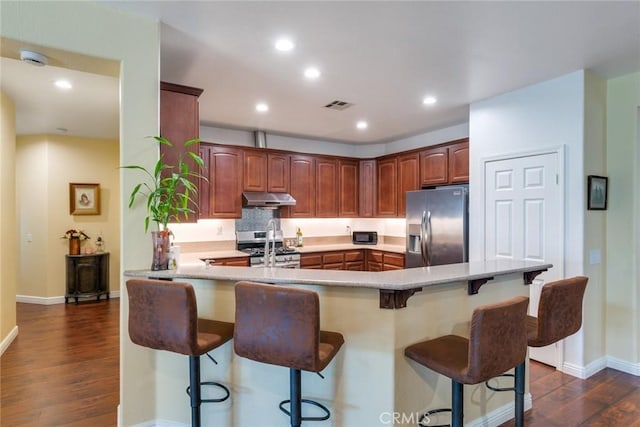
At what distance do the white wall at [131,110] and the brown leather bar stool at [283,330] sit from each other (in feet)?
3.00

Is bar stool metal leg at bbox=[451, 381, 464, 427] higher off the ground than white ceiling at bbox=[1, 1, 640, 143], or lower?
lower

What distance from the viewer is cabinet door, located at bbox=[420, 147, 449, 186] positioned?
4.84m

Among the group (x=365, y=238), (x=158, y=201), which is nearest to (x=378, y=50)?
(x=158, y=201)

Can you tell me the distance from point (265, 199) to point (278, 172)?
0.54 metres

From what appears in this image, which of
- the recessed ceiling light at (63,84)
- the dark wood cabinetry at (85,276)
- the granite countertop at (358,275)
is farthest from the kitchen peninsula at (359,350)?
the dark wood cabinetry at (85,276)

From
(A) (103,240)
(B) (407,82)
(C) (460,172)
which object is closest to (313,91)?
(B) (407,82)

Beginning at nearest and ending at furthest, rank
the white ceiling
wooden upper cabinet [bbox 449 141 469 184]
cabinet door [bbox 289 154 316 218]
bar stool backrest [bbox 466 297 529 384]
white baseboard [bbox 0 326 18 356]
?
bar stool backrest [bbox 466 297 529 384] → the white ceiling → white baseboard [bbox 0 326 18 356] → wooden upper cabinet [bbox 449 141 469 184] → cabinet door [bbox 289 154 316 218]

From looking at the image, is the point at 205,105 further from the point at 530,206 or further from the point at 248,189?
the point at 530,206

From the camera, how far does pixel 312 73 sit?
315 cm

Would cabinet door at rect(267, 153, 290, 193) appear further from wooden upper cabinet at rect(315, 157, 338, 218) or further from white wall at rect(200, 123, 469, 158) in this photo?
wooden upper cabinet at rect(315, 157, 338, 218)

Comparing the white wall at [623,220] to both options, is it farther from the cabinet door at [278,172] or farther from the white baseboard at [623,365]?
the cabinet door at [278,172]

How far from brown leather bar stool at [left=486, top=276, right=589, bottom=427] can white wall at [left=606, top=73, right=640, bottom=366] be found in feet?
5.18

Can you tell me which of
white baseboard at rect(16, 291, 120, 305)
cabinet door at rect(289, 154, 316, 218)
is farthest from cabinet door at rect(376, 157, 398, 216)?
white baseboard at rect(16, 291, 120, 305)

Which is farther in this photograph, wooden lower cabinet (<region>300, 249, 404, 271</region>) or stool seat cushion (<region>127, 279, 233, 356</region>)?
wooden lower cabinet (<region>300, 249, 404, 271</region>)
